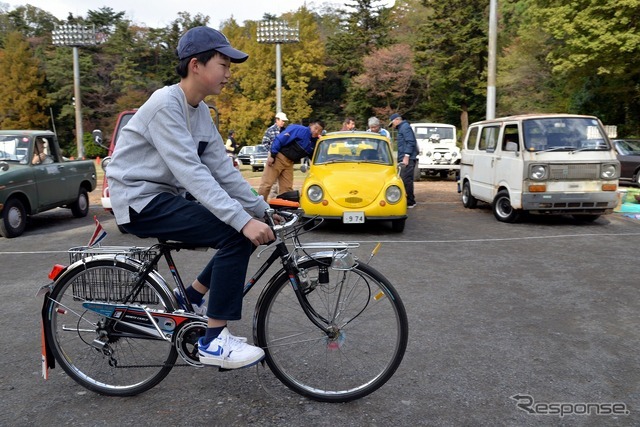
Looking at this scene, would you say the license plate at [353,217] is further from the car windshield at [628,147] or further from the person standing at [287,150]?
the car windshield at [628,147]

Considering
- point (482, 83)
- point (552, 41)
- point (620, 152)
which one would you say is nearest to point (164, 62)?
point (482, 83)

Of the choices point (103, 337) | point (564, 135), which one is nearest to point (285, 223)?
point (103, 337)

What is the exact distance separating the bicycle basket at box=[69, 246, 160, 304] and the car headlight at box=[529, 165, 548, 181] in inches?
296

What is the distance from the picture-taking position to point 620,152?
17.2 m

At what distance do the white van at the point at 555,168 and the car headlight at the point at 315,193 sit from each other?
11.3 feet

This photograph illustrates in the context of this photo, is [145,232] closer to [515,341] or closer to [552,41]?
[515,341]

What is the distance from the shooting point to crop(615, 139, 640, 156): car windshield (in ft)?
55.6

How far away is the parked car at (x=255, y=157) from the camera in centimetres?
2806

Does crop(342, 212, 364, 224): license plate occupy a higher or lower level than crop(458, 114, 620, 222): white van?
lower

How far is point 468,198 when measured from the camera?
11977 mm

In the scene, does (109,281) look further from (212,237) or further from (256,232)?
(256,232)

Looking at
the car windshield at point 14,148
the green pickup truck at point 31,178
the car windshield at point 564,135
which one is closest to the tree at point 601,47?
the car windshield at point 564,135

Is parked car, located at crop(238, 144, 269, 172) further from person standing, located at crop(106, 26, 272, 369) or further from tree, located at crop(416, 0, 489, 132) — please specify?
person standing, located at crop(106, 26, 272, 369)

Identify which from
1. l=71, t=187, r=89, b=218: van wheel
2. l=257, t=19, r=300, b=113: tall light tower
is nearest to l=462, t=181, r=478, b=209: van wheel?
l=71, t=187, r=89, b=218: van wheel
